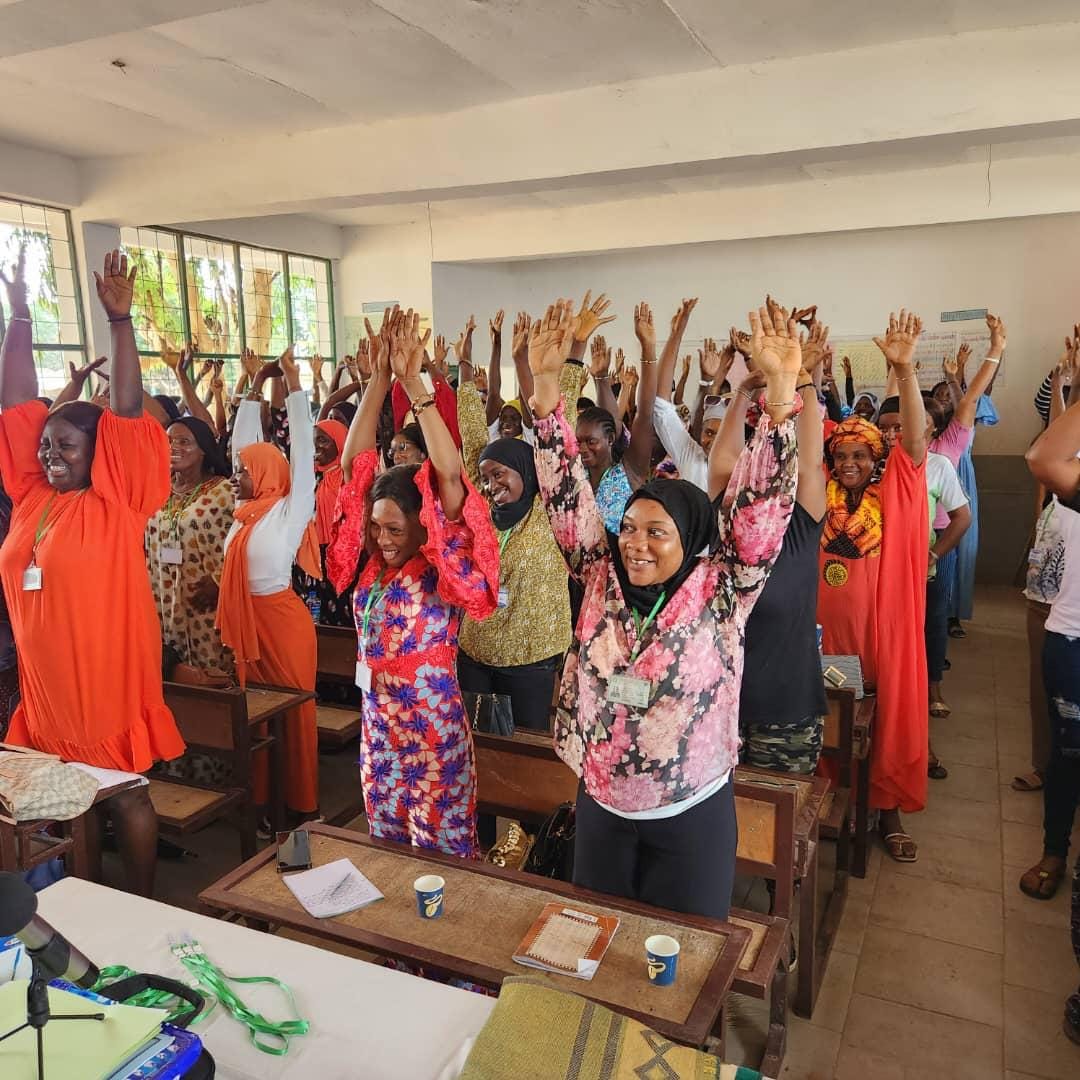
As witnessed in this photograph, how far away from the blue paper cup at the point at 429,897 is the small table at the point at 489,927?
15 millimetres

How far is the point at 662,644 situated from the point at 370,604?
2.93ft

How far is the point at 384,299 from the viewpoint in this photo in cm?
981

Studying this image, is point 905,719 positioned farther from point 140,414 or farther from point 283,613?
point 140,414

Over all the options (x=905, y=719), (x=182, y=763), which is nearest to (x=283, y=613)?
(x=182, y=763)

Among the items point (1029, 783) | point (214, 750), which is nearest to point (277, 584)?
point (214, 750)

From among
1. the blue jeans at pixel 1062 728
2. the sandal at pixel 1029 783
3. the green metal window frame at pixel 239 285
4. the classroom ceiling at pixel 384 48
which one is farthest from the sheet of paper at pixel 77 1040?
the green metal window frame at pixel 239 285

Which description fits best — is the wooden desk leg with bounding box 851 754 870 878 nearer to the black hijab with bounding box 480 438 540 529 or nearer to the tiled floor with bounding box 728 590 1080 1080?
the tiled floor with bounding box 728 590 1080 1080

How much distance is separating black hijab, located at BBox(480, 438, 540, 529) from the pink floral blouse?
100 centimetres

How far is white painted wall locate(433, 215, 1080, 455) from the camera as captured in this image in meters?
7.97

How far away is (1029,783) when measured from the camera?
400 centimetres

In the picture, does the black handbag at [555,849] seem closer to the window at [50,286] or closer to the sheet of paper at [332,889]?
the sheet of paper at [332,889]

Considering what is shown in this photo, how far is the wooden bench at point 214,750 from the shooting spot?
2.98 meters

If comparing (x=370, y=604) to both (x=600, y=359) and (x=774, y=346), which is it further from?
(x=600, y=359)

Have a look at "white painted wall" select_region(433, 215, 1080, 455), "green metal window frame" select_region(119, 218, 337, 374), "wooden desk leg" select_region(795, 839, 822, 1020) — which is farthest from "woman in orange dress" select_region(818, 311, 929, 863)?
"green metal window frame" select_region(119, 218, 337, 374)
